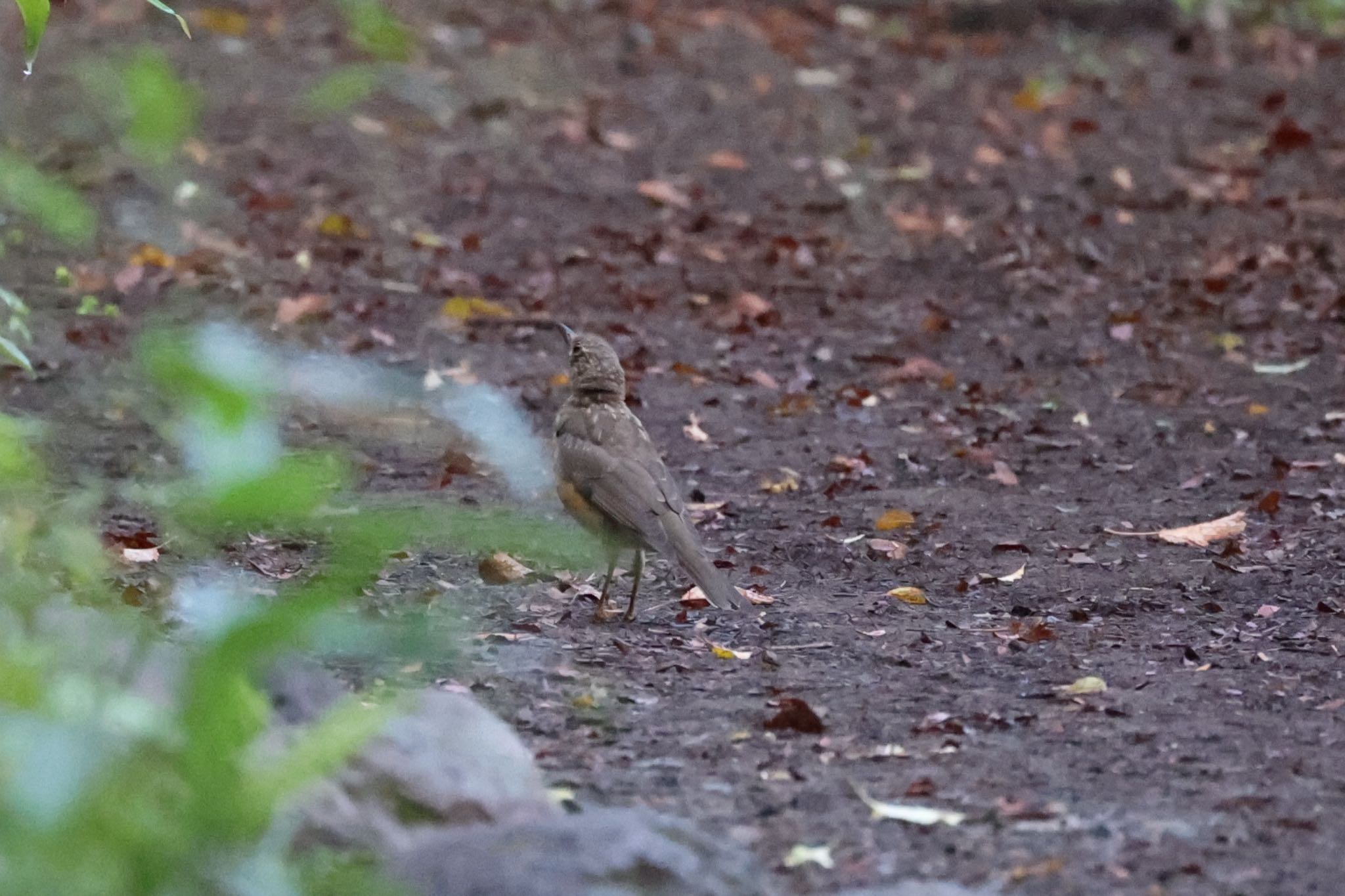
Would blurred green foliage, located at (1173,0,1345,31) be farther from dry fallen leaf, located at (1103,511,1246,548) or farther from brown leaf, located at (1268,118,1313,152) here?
dry fallen leaf, located at (1103,511,1246,548)

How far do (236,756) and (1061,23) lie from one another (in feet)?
51.5

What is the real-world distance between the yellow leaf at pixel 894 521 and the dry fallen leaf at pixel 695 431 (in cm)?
137

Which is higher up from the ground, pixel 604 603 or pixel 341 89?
pixel 341 89

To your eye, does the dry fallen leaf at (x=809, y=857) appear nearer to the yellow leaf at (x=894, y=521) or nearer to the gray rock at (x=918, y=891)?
the gray rock at (x=918, y=891)

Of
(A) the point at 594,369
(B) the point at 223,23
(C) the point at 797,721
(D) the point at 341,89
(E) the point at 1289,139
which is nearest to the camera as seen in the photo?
(D) the point at 341,89

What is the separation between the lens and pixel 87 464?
7.10 meters

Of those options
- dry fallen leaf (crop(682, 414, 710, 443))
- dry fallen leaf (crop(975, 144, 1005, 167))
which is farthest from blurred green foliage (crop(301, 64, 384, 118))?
dry fallen leaf (crop(975, 144, 1005, 167))

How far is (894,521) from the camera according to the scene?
22.9 ft

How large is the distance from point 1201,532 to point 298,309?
15.8ft

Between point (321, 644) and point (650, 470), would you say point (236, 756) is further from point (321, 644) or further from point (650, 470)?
point (650, 470)

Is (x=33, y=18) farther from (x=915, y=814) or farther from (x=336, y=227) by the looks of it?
(x=336, y=227)

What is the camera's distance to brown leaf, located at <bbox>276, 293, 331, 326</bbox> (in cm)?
952

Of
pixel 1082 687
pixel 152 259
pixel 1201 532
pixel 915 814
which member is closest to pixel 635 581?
pixel 1082 687

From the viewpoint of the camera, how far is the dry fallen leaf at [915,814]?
3953 millimetres
